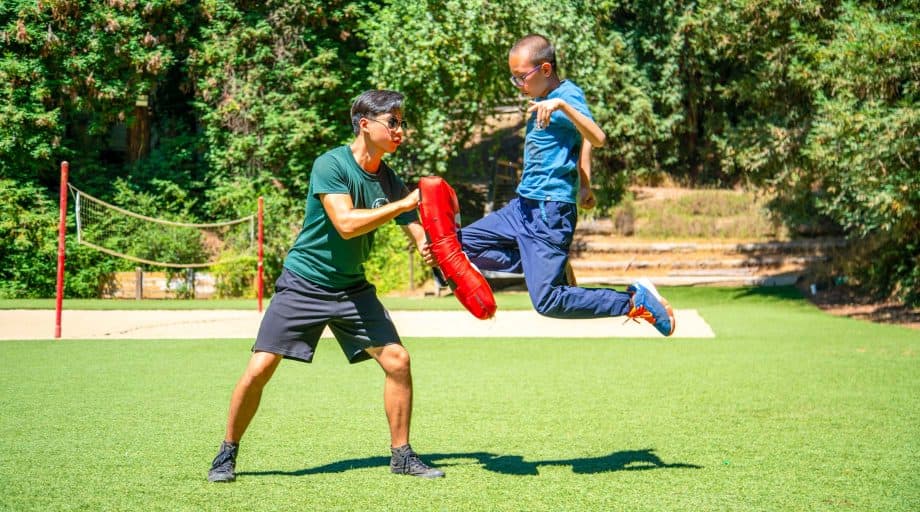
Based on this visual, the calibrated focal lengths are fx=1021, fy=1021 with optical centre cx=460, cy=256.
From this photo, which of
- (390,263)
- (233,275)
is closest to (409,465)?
(233,275)

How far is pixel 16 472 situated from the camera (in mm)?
5578

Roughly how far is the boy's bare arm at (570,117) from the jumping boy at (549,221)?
0.4 inches

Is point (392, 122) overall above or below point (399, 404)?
above

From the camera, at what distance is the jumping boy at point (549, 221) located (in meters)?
5.89

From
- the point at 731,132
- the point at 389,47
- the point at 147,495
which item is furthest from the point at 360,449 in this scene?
the point at 731,132

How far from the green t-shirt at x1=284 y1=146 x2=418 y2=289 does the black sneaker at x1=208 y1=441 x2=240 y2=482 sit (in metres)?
1.02

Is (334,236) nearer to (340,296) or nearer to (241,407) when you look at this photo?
(340,296)

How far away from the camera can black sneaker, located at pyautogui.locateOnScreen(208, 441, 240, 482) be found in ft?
17.9

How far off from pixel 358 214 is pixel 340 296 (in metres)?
0.58

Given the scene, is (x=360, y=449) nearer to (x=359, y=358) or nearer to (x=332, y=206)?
(x=359, y=358)

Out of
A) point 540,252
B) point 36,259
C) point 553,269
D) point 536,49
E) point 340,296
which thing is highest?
point 536,49

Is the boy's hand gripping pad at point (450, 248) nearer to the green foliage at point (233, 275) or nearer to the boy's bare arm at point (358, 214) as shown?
the boy's bare arm at point (358, 214)

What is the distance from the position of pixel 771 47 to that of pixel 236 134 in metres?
12.7

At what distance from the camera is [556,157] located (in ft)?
19.9
